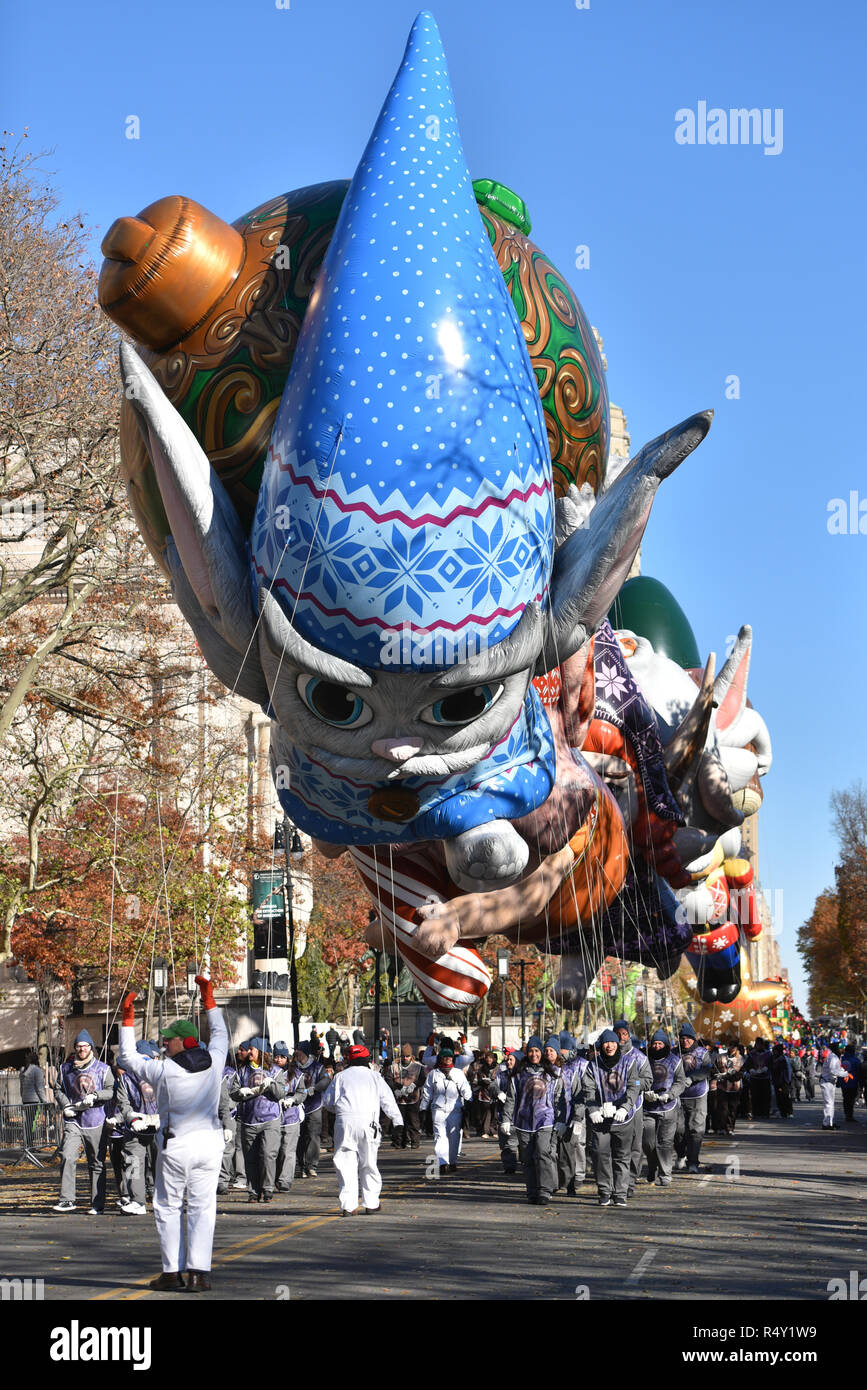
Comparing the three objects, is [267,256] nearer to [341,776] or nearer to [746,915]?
[341,776]

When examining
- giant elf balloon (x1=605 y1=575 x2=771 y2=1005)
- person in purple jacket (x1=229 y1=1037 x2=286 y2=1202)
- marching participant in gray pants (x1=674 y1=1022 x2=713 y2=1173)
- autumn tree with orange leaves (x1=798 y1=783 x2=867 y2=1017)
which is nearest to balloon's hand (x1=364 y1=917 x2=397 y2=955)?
giant elf balloon (x1=605 y1=575 x2=771 y2=1005)

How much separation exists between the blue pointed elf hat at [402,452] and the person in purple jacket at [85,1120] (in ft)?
29.3

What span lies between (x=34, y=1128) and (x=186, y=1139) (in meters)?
16.4

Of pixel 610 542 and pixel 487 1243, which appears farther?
pixel 487 1243

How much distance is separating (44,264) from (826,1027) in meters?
108

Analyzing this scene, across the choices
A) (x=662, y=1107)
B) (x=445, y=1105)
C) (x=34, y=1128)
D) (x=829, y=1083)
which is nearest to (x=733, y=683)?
(x=662, y=1107)

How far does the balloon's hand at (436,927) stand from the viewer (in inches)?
416

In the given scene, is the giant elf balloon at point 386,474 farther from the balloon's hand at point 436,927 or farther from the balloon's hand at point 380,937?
the balloon's hand at point 380,937

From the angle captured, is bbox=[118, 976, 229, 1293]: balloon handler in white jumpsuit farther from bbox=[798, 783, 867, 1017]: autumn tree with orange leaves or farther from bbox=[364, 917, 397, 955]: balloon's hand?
bbox=[798, 783, 867, 1017]: autumn tree with orange leaves

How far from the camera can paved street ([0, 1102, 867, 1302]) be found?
30.7 feet

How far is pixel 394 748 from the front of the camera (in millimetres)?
8430

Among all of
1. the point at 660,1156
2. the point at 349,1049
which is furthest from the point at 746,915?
the point at 349,1049

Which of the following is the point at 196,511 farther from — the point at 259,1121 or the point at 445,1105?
the point at 445,1105

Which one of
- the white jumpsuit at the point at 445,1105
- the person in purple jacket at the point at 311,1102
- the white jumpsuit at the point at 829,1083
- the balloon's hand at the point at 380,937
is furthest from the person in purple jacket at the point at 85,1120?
the white jumpsuit at the point at 829,1083
